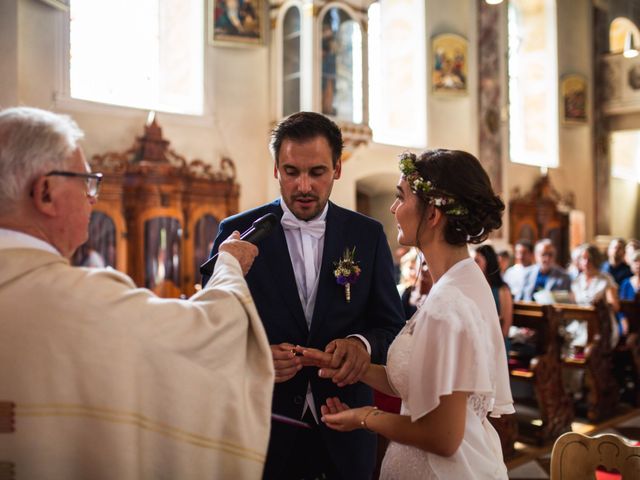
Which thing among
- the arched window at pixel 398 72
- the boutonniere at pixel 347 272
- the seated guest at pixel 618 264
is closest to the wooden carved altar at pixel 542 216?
the arched window at pixel 398 72

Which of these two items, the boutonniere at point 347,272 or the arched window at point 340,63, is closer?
the boutonniere at point 347,272

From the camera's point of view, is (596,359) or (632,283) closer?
(596,359)

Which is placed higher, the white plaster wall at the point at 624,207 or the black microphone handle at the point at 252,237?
the white plaster wall at the point at 624,207

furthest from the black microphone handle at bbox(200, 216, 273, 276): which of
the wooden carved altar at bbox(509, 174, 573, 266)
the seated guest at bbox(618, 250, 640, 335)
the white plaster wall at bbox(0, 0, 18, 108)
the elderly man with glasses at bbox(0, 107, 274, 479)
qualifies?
the wooden carved altar at bbox(509, 174, 573, 266)

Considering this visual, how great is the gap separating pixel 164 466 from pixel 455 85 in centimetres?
1354

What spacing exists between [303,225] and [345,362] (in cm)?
65

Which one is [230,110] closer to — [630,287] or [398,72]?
[398,72]

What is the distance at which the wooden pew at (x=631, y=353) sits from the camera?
816 cm

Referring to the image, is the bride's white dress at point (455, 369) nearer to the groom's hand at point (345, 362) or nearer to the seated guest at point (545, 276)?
the groom's hand at point (345, 362)

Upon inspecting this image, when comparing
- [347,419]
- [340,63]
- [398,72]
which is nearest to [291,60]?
[340,63]

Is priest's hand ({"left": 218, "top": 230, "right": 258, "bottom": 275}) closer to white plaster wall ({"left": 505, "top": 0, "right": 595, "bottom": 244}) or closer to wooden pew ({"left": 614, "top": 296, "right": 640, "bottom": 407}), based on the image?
wooden pew ({"left": 614, "top": 296, "right": 640, "bottom": 407})

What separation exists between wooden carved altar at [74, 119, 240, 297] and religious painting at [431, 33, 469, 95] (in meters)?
6.32

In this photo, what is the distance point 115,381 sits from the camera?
1621 mm

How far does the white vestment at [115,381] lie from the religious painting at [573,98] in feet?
57.6
